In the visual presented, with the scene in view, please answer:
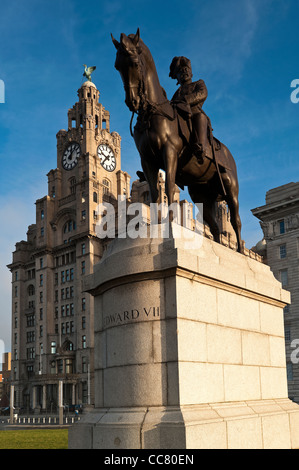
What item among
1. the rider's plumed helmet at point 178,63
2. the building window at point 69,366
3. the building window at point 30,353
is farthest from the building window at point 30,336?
the rider's plumed helmet at point 178,63

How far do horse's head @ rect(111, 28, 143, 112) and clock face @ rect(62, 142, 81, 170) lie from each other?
9077cm

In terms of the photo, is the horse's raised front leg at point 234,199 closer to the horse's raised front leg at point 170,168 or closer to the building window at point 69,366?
the horse's raised front leg at point 170,168

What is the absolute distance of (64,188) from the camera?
336ft

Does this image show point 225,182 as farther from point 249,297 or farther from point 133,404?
point 133,404

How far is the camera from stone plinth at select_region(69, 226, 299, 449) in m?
8.90

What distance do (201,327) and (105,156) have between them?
94.6 metres

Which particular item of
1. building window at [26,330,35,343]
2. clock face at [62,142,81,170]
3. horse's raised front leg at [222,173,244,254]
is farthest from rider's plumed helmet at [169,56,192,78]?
building window at [26,330,35,343]

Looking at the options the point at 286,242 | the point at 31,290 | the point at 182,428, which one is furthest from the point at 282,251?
the point at 182,428

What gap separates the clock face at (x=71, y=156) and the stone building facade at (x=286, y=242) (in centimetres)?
4116

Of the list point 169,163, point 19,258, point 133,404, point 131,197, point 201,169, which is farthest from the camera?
point 19,258

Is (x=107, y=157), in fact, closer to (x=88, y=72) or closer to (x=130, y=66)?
A: (x=88, y=72)

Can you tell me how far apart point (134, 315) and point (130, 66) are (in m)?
5.09

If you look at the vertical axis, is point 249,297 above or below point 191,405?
above

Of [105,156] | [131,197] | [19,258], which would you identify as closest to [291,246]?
[131,197]
